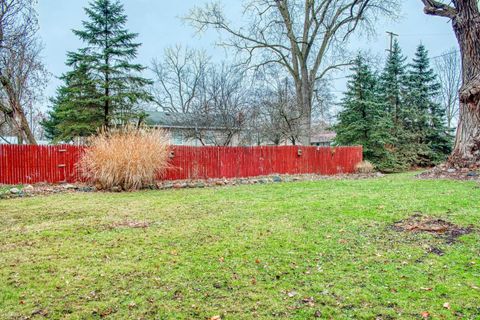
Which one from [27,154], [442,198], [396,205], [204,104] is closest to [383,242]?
[396,205]

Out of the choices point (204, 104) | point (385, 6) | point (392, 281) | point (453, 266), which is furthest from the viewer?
point (204, 104)

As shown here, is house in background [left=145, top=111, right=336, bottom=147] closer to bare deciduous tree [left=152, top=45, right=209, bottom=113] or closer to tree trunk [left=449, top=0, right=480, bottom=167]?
bare deciduous tree [left=152, top=45, right=209, bottom=113]

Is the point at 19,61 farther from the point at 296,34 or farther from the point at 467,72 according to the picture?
the point at 467,72

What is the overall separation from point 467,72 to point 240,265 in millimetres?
8626

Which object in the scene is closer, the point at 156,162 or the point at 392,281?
the point at 392,281

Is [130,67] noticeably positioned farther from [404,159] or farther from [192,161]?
[404,159]

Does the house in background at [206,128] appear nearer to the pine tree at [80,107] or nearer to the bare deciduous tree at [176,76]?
A: the pine tree at [80,107]

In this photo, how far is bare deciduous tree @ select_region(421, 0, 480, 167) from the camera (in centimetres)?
815

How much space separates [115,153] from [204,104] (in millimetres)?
13134

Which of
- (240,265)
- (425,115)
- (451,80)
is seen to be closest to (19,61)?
(240,265)

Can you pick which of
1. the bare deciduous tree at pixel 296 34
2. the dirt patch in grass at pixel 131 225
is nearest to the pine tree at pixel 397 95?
the bare deciduous tree at pixel 296 34

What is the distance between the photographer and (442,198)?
5250 millimetres

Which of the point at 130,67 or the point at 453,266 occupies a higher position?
the point at 130,67

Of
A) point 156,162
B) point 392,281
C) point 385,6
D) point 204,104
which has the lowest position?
point 392,281
